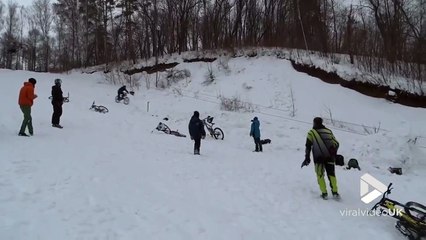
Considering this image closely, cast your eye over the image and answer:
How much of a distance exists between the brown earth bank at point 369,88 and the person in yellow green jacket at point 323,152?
13.7 m

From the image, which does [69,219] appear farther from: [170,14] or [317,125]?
[170,14]

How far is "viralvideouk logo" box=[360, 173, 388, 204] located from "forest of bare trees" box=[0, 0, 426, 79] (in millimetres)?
11712

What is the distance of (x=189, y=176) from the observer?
32.1 ft

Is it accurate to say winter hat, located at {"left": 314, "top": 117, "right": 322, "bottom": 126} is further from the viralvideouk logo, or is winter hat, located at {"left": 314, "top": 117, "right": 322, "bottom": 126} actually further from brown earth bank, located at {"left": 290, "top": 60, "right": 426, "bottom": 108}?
brown earth bank, located at {"left": 290, "top": 60, "right": 426, "bottom": 108}

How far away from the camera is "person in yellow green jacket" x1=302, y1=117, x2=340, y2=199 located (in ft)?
26.9

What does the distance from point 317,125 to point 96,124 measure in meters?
12.1

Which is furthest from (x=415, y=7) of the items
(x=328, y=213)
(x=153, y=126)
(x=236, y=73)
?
(x=328, y=213)

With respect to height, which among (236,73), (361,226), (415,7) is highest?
(415,7)

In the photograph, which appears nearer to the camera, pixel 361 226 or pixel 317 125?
pixel 361 226

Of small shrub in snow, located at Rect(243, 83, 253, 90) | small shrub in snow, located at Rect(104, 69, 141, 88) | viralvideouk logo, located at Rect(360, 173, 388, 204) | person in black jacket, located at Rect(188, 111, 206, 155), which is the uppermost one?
small shrub in snow, located at Rect(104, 69, 141, 88)

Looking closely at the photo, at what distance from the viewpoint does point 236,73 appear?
30016 millimetres

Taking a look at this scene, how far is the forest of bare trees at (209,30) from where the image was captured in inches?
971

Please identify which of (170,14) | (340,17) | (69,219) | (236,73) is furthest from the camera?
(170,14)

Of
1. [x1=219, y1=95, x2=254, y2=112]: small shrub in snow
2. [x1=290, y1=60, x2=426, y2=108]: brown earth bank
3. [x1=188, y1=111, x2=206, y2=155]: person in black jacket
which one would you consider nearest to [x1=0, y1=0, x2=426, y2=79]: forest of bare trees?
[x1=290, y1=60, x2=426, y2=108]: brown earth bank
